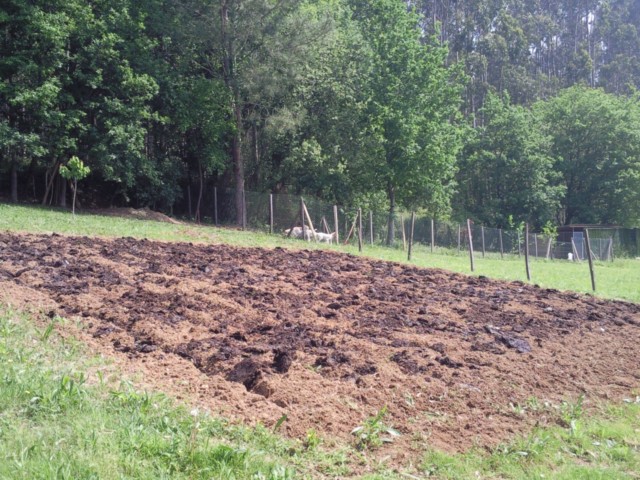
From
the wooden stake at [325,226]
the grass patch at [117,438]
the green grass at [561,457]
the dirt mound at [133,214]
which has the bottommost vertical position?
the green grass at [561,457]

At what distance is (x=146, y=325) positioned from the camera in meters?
7.00

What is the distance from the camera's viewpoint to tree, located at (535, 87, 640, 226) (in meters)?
52.7

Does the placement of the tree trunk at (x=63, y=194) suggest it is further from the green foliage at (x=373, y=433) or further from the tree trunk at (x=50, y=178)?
the green foliage at (x=373, y=433)

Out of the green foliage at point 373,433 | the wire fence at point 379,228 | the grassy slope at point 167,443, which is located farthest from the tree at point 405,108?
the green foliage at point 373,433

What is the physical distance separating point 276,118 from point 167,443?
92.7 ft

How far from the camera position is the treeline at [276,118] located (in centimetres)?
2808

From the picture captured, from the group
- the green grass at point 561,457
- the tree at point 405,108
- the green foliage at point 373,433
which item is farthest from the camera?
the tree at point 405,108

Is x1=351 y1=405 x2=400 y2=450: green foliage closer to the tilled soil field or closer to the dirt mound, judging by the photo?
the tilled soil field

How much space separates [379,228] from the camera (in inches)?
1282

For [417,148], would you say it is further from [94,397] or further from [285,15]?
[94,397]

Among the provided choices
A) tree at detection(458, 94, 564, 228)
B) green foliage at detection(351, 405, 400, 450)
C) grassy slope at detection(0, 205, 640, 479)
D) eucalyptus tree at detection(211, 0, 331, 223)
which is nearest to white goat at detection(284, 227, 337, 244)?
eucalyptus tree at detection(211, 0, 331, 223)

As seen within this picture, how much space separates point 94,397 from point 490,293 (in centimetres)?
888

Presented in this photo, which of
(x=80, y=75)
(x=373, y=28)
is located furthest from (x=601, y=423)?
(x=373, y=28)

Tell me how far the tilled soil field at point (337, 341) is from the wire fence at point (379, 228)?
16340 mm
